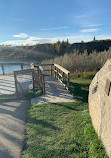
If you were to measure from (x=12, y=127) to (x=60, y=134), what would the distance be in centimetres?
148

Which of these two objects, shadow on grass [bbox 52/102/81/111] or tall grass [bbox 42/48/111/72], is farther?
tall grass [bbox 42/48/111/72]

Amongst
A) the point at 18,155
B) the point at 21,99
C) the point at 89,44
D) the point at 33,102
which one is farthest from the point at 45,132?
the point at 89,44

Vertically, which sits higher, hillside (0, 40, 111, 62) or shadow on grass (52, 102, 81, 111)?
hillside (0, 40, 111, 62)

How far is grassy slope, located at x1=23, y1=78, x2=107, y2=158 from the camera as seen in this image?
2428 mm

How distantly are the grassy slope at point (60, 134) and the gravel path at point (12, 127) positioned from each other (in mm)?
226

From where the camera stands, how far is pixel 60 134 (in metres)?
3.06

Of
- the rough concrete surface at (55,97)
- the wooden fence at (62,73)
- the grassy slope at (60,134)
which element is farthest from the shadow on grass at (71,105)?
the wooden fence at (62,73)

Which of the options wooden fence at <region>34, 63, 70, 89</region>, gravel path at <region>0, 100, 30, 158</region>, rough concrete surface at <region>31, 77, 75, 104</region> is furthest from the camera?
wooden fence at <region>34, 63, 70, 89</region>

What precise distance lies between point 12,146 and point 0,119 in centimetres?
144

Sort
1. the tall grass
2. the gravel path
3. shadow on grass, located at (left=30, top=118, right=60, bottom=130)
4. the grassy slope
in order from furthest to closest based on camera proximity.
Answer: the tall grass → shadow on grass, located at (left=30, top=118, right=60, bottom=130) → the gravel path → the grassy slope

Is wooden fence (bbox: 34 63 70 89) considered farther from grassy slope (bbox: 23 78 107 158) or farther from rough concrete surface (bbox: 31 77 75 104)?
grassy slope (bbox: 23 78 107 158)

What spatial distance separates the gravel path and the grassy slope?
226 millimetres

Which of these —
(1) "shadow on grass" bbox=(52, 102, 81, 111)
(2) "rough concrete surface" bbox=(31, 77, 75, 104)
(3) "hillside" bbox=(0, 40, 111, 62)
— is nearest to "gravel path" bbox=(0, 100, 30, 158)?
(2) "rough concrete surface" bbox=(31, 77, 75, 104)

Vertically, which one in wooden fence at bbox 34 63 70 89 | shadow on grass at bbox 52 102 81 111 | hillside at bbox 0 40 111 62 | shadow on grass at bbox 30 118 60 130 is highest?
hillside at bbox 0 40 111 62
